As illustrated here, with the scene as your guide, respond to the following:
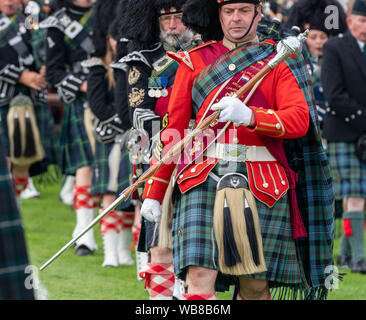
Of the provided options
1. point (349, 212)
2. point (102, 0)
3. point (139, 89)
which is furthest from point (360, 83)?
point (139, 89)

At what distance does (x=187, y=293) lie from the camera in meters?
4.75

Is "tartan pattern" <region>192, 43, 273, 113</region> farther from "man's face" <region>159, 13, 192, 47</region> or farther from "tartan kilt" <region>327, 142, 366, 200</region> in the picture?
"tartan kilt" <region>327, 142, 366, 200</region>

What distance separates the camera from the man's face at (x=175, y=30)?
590 centimetres

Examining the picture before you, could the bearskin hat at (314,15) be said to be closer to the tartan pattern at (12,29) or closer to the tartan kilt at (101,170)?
the tartan kilt at (101,170)

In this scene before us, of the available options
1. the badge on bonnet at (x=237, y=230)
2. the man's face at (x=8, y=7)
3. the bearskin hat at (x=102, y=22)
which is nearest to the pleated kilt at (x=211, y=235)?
the badge on bonnet at (x=237, y=230)

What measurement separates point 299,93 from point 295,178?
0.46m

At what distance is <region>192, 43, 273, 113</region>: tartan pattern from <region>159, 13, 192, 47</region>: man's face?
1085mm

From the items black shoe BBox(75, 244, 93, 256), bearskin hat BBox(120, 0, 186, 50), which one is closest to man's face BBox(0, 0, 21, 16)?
black shoe BBox(75, 244, 93, 256)

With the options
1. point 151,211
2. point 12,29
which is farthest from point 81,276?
point 151,211

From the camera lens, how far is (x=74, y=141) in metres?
8.75

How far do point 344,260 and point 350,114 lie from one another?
1.26 m

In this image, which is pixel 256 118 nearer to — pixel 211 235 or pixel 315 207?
pixel 211 235

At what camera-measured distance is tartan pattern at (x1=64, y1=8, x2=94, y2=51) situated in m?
8.66
